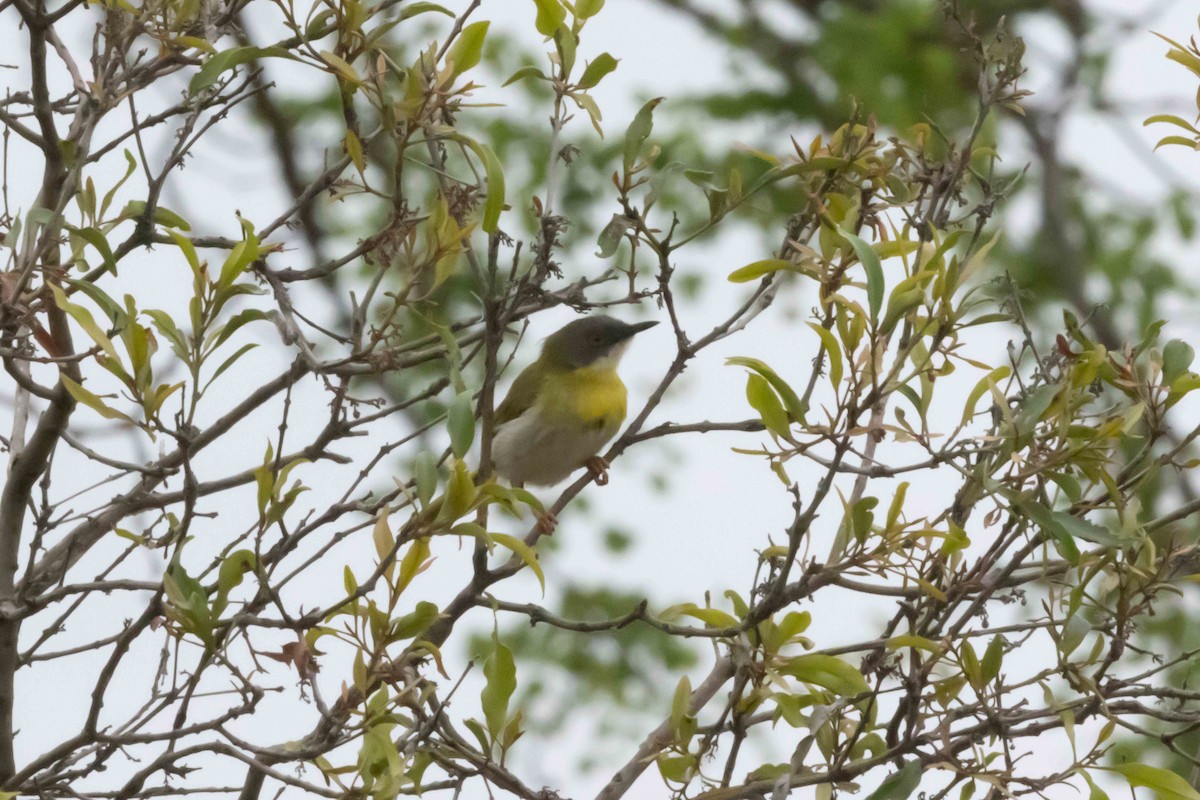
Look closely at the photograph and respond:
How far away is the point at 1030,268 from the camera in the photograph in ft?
35.4

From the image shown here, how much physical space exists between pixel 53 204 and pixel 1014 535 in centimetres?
210

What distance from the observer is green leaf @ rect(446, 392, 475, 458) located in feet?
7.29

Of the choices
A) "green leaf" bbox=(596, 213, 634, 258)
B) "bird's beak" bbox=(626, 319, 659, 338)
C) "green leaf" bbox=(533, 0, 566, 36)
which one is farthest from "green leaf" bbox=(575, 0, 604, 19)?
"bird's beak" bbox=(626, 319, 659, 338)

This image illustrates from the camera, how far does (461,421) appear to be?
2232 millimetres

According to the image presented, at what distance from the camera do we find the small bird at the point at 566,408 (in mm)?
5039

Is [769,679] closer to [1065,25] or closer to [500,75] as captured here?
[500,75]

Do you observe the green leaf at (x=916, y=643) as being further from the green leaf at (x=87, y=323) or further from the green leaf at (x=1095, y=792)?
the green leaf at (x=87, y=323)

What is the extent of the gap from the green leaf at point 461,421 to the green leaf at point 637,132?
22.4 inches

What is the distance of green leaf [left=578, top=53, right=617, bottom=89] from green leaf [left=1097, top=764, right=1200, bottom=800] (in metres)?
1.52

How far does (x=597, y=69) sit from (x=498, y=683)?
1134 millimetres

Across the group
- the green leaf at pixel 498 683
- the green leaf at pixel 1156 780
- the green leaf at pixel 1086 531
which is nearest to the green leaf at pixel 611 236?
the green leaf at pixel 498 683

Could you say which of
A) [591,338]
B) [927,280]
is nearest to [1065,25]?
[591,338]

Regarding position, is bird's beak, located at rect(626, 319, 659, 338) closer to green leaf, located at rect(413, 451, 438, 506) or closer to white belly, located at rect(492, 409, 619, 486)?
white belly, located at rect(492, 409, 619, 486)

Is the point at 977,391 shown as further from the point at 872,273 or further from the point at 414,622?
the point at 414,622
